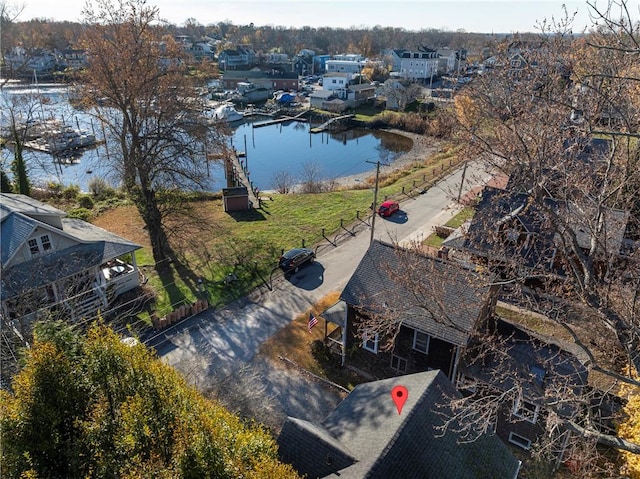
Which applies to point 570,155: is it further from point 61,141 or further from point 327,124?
point 327,124

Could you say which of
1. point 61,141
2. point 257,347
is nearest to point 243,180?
point 257,347

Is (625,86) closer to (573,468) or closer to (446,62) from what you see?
(573,468)

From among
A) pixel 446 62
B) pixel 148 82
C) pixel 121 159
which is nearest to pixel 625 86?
pixel 148 82

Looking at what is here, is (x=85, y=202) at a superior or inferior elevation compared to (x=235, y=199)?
inferior

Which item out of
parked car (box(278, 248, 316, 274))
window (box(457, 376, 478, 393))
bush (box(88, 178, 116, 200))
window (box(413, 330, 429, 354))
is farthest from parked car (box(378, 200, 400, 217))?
bush (box(88, 178, 116, 200))

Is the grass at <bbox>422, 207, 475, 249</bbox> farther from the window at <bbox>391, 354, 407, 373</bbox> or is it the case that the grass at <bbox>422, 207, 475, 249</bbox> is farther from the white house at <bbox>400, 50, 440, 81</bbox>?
the white house at <bbox>400, 50, 440, 81</bbox>

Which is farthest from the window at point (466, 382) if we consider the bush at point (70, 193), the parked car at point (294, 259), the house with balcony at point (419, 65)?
the house with balcony at point (419, 65)
